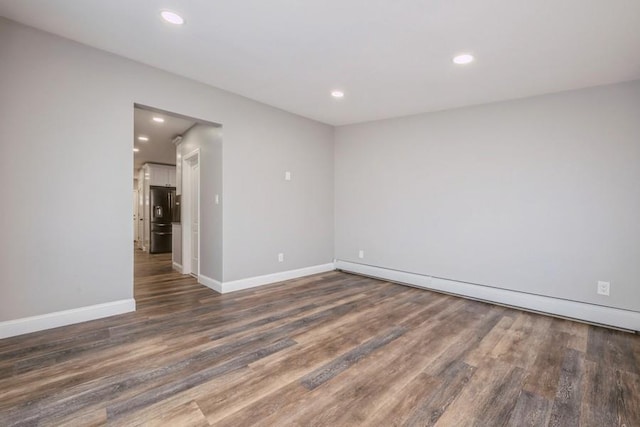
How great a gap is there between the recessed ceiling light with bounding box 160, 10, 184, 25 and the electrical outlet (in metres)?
4.83

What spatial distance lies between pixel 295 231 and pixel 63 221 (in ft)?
9.68

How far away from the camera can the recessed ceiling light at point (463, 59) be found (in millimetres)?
2804

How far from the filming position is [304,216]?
509cm

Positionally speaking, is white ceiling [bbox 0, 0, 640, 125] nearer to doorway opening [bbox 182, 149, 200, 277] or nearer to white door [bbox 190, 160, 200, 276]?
white door [bbox 190, 160, 200, 276]

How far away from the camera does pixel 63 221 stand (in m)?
2.78

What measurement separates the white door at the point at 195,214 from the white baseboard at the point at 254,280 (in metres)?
0.58

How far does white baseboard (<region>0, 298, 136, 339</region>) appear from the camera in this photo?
8.36 ft

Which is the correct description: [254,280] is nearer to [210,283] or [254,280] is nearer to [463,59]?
[210,283]

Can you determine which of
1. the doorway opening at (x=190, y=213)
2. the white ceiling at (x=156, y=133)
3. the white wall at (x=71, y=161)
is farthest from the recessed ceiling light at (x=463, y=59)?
the doorway opening at (x=190, y=213)

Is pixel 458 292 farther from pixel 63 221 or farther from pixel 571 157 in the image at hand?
pixel 63 221

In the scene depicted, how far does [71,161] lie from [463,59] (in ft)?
12.7

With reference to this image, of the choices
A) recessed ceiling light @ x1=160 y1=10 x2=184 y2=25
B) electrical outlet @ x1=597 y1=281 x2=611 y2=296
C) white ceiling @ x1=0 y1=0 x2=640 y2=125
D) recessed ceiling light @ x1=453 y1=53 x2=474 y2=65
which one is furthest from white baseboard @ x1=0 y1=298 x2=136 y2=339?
electrical outlet @ x1=597 y1=281 x2=611 y2=296

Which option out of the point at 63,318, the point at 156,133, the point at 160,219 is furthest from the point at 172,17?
the point at 160,219

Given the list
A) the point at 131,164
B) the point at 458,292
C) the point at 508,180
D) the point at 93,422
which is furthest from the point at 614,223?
the point at 131,164
